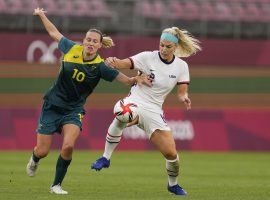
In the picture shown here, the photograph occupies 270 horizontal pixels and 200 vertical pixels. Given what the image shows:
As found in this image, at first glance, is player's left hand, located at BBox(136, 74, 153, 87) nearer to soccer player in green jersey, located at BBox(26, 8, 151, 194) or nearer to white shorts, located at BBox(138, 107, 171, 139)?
soccer player in green jersey, located at BBox(26, 8, 151, 194)

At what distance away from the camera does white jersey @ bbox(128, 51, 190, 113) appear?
38.0 feet

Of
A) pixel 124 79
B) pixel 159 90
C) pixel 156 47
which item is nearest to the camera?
pixel 124 79

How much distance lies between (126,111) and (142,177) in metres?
3.92

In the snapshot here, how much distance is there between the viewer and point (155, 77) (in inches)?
455

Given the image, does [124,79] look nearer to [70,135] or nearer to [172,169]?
[70,135]

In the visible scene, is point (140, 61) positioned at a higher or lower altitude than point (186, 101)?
higher

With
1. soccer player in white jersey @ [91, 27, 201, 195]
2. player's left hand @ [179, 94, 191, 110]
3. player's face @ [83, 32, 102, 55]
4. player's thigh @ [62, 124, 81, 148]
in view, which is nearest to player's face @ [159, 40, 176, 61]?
soccer player in white jersey @ [91, 27, 201, 195]

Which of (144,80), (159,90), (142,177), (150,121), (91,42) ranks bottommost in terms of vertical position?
(142,177)

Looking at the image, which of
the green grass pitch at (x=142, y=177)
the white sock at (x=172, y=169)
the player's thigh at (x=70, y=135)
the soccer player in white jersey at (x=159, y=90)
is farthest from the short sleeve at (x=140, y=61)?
the green grass pitch at (x=142, y=177)

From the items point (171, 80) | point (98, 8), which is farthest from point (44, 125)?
point (98, 8)

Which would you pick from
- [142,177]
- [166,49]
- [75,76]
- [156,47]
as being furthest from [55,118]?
[156,47]

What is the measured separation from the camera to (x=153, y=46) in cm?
2645

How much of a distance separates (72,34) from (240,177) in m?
11.9

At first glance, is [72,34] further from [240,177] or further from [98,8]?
[240,177]
